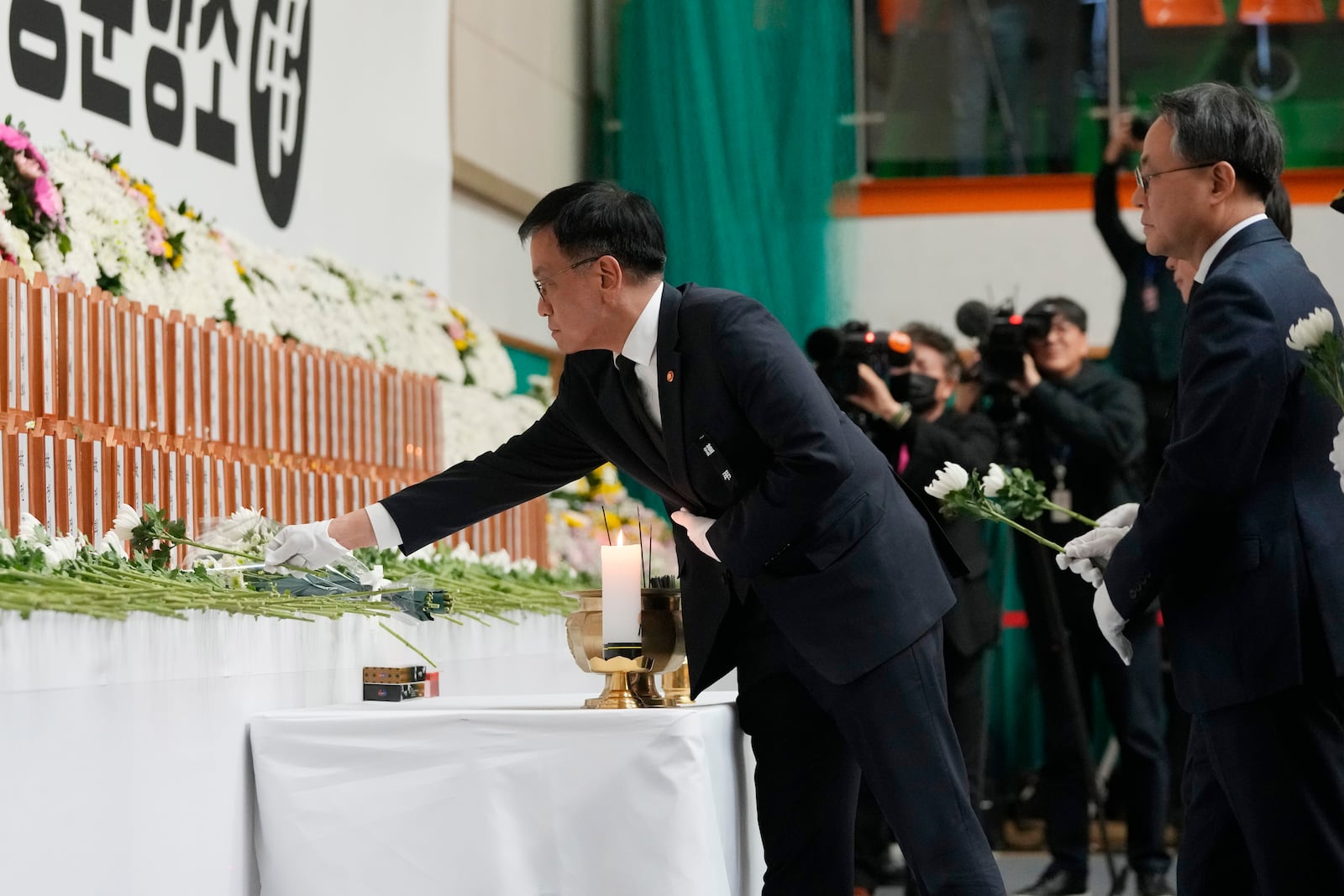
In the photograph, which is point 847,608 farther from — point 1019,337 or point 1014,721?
point 1014,721

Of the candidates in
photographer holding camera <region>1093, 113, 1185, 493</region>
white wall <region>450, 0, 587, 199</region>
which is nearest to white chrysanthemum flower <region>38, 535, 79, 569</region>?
photographer holding camera <region>1093, 113, 1185, 493</region>

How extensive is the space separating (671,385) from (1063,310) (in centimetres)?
271

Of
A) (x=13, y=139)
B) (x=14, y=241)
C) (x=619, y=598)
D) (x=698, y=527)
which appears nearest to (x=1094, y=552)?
(x=698, y=527)

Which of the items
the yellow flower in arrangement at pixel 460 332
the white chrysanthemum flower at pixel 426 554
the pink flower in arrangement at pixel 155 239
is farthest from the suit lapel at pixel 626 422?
the yellow flower in arrangement at pixel 460 332

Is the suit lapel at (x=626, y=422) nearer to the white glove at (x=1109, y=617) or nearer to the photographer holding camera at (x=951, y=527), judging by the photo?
the white glove at (x=1109, y=617)

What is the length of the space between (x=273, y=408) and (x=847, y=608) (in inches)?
82.3

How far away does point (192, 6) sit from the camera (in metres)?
4.05

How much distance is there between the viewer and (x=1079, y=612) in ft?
14.0

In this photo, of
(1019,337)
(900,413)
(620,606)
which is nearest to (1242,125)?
(620,606)

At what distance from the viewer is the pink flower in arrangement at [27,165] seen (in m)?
2.87

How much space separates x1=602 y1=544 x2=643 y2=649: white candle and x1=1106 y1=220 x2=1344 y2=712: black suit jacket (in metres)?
0.63

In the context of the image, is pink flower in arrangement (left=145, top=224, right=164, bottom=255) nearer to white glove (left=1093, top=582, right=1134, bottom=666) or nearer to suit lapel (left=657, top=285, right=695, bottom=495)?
suit lapel (left=657, top=285, right=695, bottom=495)

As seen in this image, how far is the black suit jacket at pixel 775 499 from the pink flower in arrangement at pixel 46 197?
4.39ft

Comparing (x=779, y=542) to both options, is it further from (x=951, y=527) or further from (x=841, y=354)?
(x=951, y=527)
